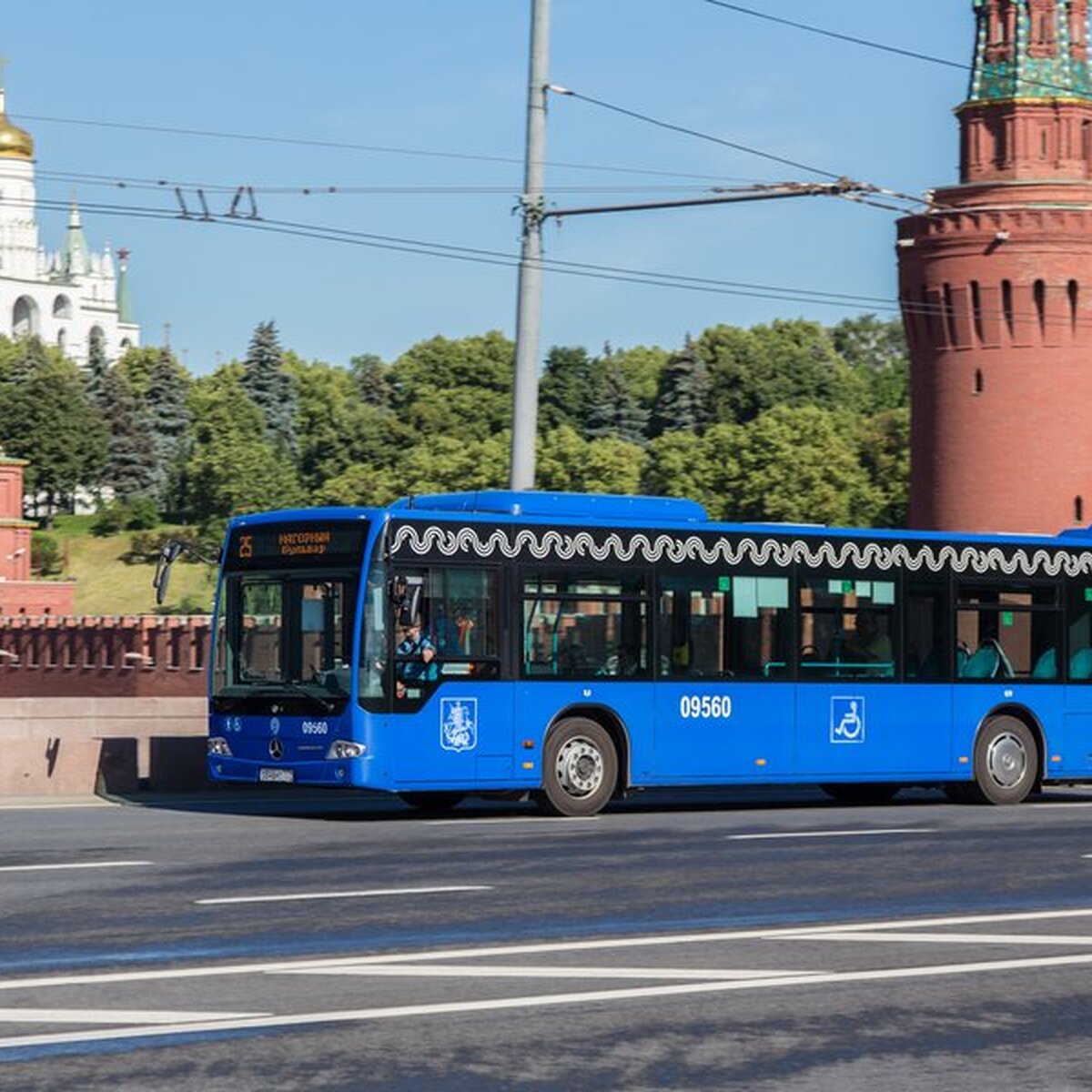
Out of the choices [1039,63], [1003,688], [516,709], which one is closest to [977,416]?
[1039,63]

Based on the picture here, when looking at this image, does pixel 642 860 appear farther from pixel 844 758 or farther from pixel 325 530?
pixel 844 758

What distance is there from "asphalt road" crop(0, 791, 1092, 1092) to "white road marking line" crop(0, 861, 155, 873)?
0.18 ft

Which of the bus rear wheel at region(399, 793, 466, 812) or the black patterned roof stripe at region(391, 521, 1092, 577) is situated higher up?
the black patterned roof stripe at region(391, 521, 1092, 577)

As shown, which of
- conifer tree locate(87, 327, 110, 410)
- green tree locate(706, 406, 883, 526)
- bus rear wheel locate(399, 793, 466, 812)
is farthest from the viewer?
conifer tree locate(87, 327, 110, 410)

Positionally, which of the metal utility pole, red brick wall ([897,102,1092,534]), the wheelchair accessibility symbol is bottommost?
the wheelchair accessibility symbol

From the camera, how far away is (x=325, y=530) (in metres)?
21.4

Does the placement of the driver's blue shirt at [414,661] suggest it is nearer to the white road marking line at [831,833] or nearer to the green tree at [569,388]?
the white road marking line at [831,833]

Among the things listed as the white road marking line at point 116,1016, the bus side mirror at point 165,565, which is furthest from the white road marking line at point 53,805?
the white road marking line at point 116,1016

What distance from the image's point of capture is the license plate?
833 inches

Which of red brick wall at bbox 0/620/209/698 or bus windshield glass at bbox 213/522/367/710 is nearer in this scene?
bus windshield glass at bbox 213/522/367/710

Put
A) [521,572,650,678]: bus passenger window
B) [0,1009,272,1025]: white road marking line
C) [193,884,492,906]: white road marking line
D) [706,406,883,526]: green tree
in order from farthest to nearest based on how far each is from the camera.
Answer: [706,406,883,526]: green tree < [521,572,650,678]: bus passenger window < [193,884,492,906]: white road marking line < [0,1009,272,1025]: white road marking line

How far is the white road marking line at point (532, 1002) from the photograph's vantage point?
29.9 feet

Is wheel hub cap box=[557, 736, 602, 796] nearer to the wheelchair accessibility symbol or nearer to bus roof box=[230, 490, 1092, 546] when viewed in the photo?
bus roof box=[230, 490, 1092, 546]

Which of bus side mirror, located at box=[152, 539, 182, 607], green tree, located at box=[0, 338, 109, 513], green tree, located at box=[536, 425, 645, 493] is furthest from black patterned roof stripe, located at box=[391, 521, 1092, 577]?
green tree, located at box=[0, 338, 109, 513]
